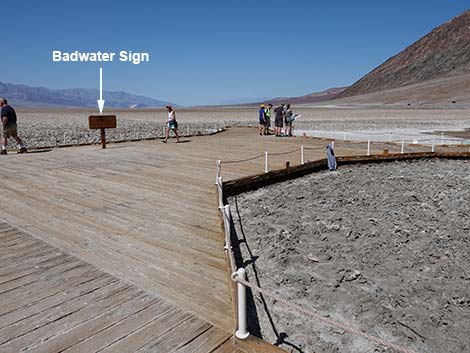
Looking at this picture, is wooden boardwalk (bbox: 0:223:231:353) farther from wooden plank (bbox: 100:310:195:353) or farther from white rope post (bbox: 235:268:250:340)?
white rope post (bbox: 235:268:250:340)

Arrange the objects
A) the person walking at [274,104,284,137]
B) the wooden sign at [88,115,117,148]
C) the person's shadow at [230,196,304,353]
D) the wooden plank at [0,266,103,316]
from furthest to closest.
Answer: the person walking at [274,104,284,137] → the wooden sign at [88,115,117,148] → the person's shadow at [230,196,304,353] → the wooden plank at [0,266,103,316]

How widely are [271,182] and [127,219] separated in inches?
218

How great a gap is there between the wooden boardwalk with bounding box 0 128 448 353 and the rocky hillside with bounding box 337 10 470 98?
551ft

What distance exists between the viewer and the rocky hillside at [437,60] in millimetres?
162625

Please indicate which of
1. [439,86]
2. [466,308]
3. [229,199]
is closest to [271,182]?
[229,199]

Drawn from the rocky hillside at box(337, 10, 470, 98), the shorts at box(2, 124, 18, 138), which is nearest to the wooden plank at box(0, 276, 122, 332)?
the shorts at box(2, 124, 18, 138)

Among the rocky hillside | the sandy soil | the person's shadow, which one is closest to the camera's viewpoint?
the person's shadow

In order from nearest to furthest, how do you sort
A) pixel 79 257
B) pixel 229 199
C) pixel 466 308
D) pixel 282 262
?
pixel 79 257
pixel 466 308
pixel 282 262
pixel 229 199

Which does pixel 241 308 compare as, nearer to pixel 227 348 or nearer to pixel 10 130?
pixel 227 348

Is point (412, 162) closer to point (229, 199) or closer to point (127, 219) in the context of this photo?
point (229, 199)

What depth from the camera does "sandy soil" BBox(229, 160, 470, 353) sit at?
18.0 ft

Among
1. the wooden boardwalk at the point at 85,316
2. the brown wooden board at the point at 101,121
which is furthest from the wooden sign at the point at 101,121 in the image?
the wooden boardwalk at the point at 85,316

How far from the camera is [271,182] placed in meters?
11.6

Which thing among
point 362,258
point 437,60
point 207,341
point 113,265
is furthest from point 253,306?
point 437,60
